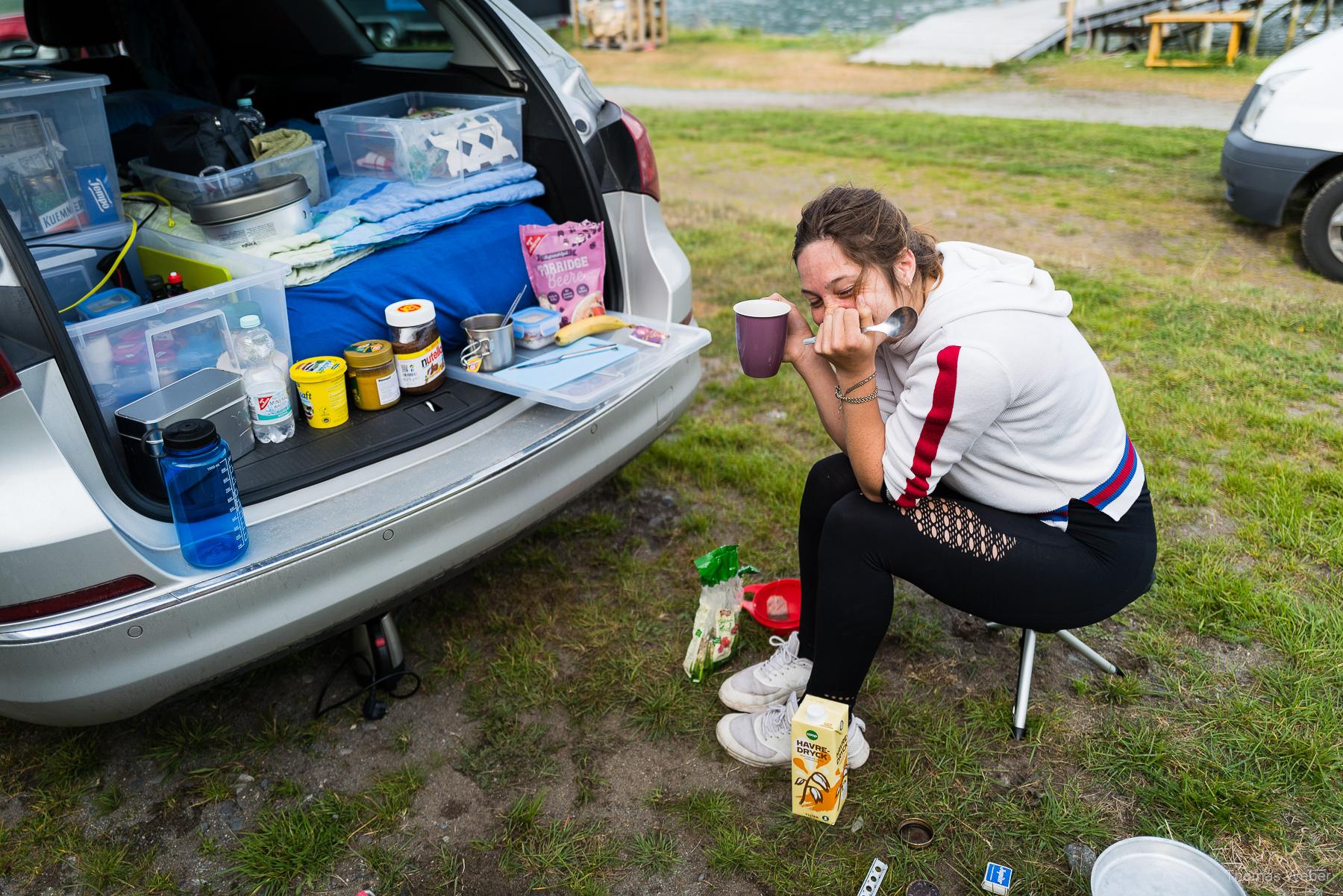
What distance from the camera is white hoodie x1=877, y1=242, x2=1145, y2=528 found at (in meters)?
1.73

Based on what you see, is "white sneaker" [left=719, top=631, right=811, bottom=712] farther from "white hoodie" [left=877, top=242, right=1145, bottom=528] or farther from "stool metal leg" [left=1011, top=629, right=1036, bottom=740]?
"white hoodie" [left=877, top=242, right=1145, bottom=528]

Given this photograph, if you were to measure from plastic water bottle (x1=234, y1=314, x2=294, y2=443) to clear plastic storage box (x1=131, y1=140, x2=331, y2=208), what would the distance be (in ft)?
1.91

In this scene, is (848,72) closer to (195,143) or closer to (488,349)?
(195,143)

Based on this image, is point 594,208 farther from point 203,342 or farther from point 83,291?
point 83,291

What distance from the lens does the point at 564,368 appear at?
2414 millimetres

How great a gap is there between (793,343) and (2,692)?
64.3 inches

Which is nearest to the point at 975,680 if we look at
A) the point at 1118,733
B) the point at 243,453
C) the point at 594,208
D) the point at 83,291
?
the point at 1118,733

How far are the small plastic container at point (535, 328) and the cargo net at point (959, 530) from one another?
42.9 inches

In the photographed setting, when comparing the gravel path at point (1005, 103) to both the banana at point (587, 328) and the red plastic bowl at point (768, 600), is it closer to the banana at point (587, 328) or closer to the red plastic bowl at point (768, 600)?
the banana at point (587, 328)

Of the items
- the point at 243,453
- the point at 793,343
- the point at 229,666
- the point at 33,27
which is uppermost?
the point at 33,27

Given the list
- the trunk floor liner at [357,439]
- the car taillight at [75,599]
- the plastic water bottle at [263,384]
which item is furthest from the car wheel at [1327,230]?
the car taillight at [75,599]

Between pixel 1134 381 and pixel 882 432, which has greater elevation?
pixel 882 432

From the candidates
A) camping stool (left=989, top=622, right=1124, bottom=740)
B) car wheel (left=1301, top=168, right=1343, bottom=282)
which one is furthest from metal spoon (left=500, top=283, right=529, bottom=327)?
car wheel (left=1301, top=168, right=1343, bottom=282)

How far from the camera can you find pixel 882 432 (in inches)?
73.5
